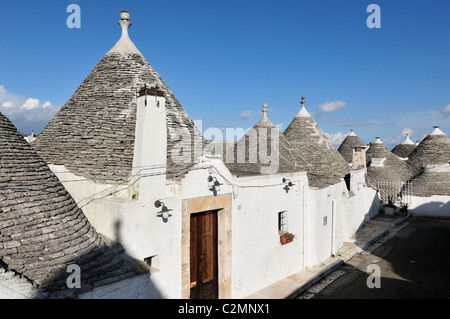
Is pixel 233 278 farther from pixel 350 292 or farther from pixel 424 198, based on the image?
pixel 424 198

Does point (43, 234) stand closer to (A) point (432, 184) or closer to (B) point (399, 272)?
(B) point (399, 272)

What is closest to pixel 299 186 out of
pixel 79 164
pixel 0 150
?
pixel 79 164

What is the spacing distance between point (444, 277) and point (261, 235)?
22.4ft

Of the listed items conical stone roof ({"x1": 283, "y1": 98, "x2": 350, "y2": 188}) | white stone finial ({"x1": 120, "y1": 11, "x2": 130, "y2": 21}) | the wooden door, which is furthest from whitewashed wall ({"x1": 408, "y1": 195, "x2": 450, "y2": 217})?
white stone finial ({"x1": 120, "y1": 11, "x2": 130, "y2": 21})

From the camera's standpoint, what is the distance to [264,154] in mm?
11703

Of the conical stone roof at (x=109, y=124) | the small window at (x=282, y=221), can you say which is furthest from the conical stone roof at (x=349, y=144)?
the conical stone roof at (x=109, y=124)

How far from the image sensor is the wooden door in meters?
7.63

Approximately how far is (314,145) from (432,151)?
1634 centimetres

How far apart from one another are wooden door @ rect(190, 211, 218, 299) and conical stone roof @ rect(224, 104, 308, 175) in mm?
2888

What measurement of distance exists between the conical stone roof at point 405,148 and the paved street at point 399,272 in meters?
20.1

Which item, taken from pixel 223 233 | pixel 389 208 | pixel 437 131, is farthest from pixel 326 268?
pixel 437 131

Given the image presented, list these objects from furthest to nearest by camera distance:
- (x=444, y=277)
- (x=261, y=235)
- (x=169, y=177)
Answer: (x=444, y=277)
(x=261, y=235)
(x=169, y=177)

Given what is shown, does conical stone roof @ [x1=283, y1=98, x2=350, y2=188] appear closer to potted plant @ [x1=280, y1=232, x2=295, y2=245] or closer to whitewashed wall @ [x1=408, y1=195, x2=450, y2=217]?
potted plant @ [x1=280, y1=232, x2=295, y2=245]
